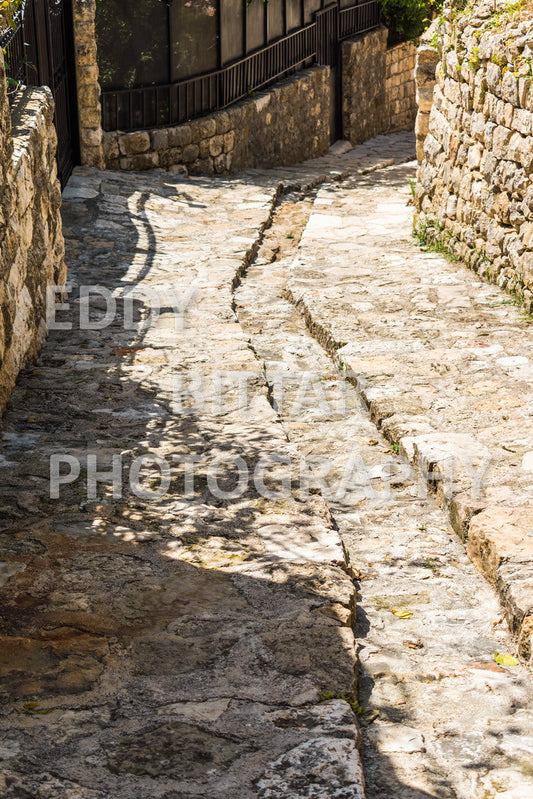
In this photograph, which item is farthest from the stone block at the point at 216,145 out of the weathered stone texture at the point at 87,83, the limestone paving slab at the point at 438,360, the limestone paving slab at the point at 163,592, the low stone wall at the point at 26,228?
the limestone paving slab at the point at 163,592

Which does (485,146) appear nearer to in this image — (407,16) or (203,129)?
(203,129)

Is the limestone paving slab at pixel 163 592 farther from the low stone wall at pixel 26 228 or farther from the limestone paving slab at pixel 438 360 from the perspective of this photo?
the limestone paving slab at pixel 438 360

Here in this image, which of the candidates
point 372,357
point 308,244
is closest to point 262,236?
point 308,244

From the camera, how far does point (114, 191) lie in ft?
36.1

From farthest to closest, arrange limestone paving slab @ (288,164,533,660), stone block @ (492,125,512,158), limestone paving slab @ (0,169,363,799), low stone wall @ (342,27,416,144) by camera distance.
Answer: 1. low stone wall @ (342,27,416,144)
2. stone block @ (492,125,512,158)
3. limestone paving slab @ (288,164,533,660)
4. limestone paving slab @ (0,169,363,799)

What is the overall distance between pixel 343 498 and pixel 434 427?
79cm

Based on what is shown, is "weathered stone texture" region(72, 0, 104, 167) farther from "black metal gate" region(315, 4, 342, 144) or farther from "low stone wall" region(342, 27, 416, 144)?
"low stone wall" region(342, 27, 416, 144)

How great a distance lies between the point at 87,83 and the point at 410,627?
941 centimetres

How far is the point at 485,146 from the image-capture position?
8.09m

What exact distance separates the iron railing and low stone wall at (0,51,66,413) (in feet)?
15.9

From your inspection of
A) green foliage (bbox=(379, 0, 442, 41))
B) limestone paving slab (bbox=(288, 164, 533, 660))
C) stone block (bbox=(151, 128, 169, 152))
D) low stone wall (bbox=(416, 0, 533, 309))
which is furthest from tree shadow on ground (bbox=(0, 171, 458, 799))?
green foliage (bbox=(379, 0, 442, 41))

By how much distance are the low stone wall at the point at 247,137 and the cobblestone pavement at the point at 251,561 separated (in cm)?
469

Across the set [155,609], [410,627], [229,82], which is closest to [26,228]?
[155,609]

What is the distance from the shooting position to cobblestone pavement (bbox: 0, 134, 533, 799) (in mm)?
2650
